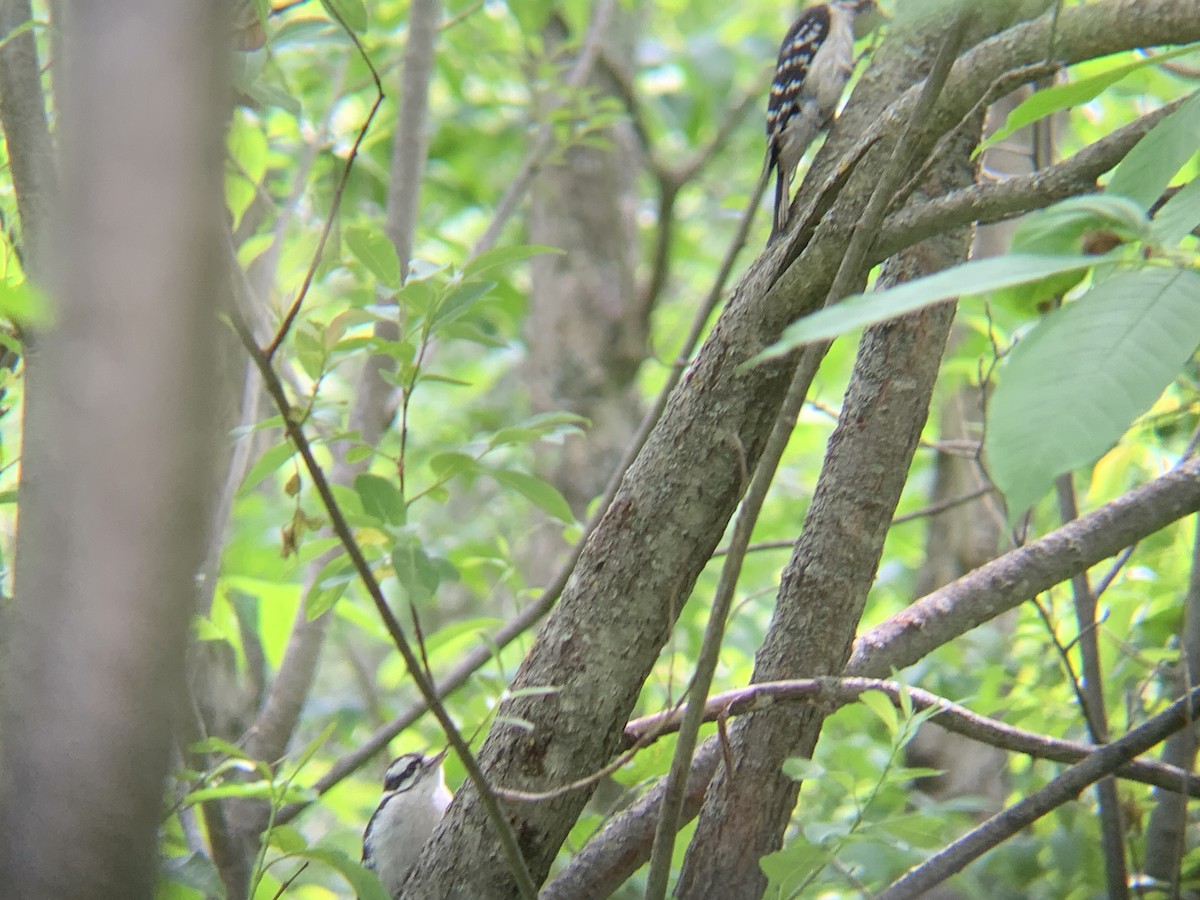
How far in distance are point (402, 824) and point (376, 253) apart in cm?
151

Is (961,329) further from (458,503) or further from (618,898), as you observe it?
(458,503)

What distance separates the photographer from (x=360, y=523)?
151 cm

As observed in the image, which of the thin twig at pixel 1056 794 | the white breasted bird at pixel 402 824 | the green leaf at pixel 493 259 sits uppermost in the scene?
the green leaf at pixel 493 259

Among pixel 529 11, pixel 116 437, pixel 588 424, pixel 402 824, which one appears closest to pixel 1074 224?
pixel 116 437

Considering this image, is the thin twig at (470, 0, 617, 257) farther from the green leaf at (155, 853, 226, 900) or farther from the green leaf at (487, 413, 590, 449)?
the green leaf at (155, 853, 226, 900)

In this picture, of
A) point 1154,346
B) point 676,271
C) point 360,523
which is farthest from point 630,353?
point 1154,346

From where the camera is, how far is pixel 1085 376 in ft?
1.88

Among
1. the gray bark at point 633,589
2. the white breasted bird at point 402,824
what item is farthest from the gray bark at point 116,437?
the white breasted bird at point 402,824

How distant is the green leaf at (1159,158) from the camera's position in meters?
0.72

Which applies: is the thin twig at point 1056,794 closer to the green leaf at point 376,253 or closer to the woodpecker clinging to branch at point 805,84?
the green leaf at point 376,253

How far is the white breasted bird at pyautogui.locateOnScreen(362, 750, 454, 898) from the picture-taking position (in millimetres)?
2414

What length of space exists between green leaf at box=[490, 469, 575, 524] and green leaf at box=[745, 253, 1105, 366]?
1.21 meters

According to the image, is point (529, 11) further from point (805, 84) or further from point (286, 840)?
point (286, 840)

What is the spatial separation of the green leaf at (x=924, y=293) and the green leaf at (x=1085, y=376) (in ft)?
0.19
